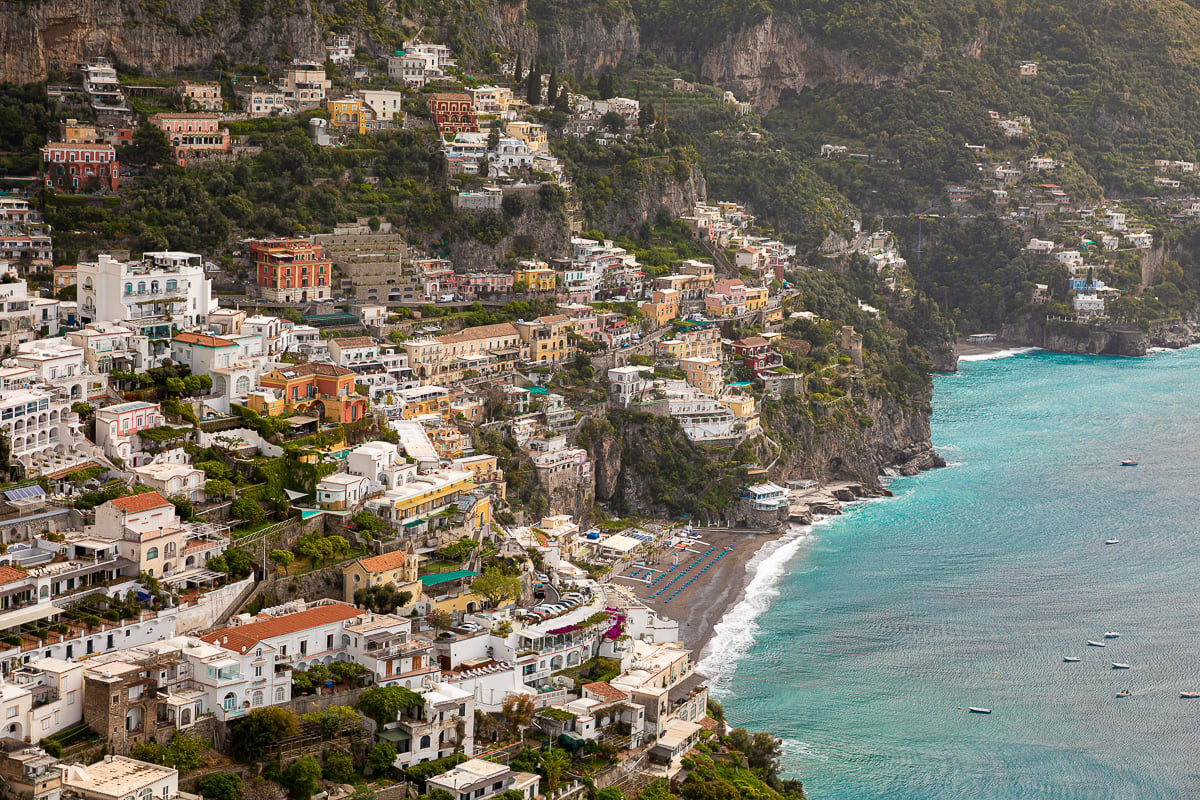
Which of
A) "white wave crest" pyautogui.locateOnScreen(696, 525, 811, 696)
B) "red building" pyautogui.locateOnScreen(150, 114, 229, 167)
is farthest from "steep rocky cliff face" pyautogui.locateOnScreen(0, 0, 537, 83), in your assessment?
"white wave crest" pyautogui.locateOnScreen(696, 525, 811, 696)

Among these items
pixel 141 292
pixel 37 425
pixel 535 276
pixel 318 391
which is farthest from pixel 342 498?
pixel 535 276

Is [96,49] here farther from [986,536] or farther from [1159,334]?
[1159,334]

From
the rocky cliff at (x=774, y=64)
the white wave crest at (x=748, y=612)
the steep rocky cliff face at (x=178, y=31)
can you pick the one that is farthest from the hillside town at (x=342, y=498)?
the rocky cliff at (x=774, y=64)

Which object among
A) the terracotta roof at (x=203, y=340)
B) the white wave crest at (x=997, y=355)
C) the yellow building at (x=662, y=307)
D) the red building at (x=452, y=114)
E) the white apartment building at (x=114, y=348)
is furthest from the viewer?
the white wave crest at (x=997, y=355)

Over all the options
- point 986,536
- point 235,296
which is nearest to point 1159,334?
point 986,536

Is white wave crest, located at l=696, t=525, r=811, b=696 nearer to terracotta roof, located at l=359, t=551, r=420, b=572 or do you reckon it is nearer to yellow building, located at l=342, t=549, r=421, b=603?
yellow building, located at l=342, t=549, r=421, b=603

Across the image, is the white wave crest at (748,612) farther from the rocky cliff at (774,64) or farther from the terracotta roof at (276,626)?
the rocky cliff at (774,64)
